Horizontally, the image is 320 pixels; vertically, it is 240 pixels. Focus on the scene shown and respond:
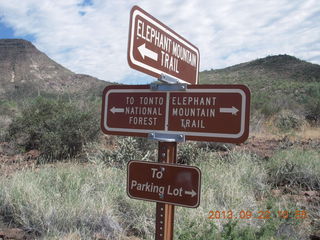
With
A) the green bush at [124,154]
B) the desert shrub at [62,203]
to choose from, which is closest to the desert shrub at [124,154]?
the green bush at [124,154]

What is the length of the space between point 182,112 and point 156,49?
52 centimetres

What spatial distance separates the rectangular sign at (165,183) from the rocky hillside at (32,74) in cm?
5009

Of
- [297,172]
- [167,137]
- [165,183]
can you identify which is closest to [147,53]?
[167,137]

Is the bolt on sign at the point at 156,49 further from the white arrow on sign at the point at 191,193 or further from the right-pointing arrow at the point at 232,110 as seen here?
the white arrow on sign at the point at 191,193

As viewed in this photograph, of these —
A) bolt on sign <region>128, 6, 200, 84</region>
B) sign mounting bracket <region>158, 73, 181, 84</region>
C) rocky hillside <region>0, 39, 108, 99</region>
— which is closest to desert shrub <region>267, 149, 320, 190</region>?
bolt on sign <region>128, 6, 200, 84</region>

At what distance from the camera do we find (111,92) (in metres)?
2.69

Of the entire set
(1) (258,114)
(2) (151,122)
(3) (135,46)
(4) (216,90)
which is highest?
(1) (258,114)

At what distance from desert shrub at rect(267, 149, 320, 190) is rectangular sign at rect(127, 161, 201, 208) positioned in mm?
3789

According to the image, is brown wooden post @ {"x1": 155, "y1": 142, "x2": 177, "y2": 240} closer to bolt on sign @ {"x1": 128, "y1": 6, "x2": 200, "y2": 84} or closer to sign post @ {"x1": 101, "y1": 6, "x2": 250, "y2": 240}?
sign post @ {"x1": 101, "y1": 6, "x2": 250, "y2": 240}

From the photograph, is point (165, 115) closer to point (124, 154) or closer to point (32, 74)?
point (124, 154)

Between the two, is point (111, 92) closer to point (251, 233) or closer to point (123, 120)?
point (123, 120)

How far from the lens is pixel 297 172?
5754mm

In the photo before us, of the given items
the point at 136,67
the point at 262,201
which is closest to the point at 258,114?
the point at 262,201

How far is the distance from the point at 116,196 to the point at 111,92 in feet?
6.76
